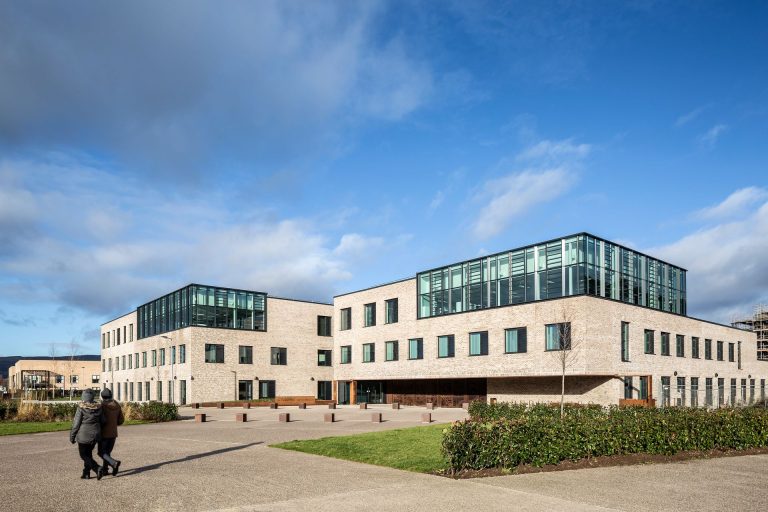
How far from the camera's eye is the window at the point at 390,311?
173 ft

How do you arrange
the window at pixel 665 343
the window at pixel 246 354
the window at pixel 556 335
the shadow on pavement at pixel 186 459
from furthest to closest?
the window at pixel 246 354
the window at pixel 665 343
the window at pixel 556 335
the shadow on pavement at pixel 186 459

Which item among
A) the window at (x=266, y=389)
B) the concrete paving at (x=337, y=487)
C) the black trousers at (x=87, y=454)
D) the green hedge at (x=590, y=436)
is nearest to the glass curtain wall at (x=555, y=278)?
the window at (x=266, y=389)

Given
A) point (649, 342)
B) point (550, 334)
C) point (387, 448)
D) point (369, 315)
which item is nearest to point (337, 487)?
point (387, 448)

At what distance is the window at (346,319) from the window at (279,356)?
29.3 ft

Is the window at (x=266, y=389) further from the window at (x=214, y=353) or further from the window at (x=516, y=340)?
the window at (x=516, y=340)

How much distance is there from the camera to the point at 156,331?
2650 inches

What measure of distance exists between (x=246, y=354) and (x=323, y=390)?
998cm

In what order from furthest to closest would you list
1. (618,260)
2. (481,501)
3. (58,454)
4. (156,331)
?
1. (156,331)
2. (618,260)
3. (58,454)
4. (481,501)

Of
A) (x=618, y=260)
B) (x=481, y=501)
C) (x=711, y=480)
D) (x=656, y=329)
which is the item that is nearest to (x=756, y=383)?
(x=656, y=329)

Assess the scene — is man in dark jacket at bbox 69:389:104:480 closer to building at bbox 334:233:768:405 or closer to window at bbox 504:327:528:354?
building at bbox 334:233:768:405

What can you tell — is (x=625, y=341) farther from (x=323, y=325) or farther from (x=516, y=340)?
(x=323, y=325)

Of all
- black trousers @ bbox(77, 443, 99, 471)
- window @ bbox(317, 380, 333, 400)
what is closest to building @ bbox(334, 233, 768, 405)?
window @ bbox(317, 380, 333, 400)

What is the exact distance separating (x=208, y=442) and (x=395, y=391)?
116 feet

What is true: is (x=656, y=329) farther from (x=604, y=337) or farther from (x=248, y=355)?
(x=248, y=355)
